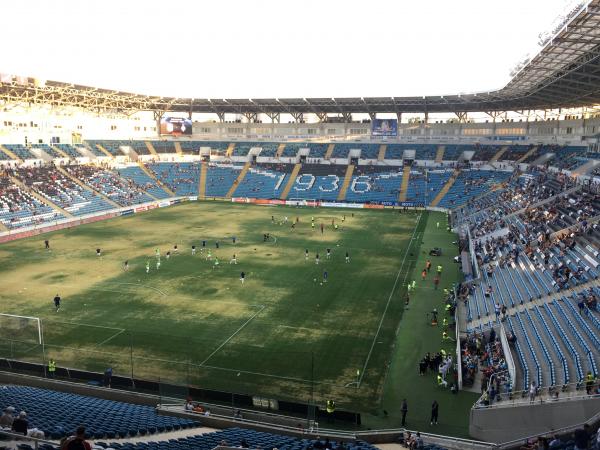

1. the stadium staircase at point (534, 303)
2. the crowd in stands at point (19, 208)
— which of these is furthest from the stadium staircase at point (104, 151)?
the stadium staircase at point (534, 303)

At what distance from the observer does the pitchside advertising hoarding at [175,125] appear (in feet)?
305

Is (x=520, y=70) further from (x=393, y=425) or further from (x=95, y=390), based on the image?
(x=95, y=390)

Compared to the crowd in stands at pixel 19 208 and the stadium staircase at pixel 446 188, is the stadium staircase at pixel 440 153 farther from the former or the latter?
the crowd in stands at pixel 19 208

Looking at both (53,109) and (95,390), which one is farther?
(53,109)

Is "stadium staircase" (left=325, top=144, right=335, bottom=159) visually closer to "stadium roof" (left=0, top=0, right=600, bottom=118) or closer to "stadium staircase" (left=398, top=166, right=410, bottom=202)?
"stadium roof" (left=0, top=0, right=600, bottom=118)

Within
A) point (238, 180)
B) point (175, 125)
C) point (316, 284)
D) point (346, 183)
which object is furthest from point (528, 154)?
point (175, 125)

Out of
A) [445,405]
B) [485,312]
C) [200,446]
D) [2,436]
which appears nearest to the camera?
[2,436]

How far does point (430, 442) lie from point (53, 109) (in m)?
75.1

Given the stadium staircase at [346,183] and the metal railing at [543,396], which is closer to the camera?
the metal railing at [543,396]

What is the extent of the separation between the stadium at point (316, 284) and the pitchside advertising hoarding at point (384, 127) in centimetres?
238

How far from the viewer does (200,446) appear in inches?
511

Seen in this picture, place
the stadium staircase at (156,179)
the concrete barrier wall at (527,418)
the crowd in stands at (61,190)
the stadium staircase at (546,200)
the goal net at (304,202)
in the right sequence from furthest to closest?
the stadium staircase at (156,179)
the goal net at (304,202)
the crowd in stands at (61,190)
the stadium staircase at (546,200)
the concrete barrier wall at (527,418)

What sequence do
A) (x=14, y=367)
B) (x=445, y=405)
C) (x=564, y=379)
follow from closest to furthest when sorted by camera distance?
(x=564, y=379), (x=445, y=405), (x=14, y=367)

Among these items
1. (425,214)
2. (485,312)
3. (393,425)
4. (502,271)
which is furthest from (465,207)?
(393,425)
